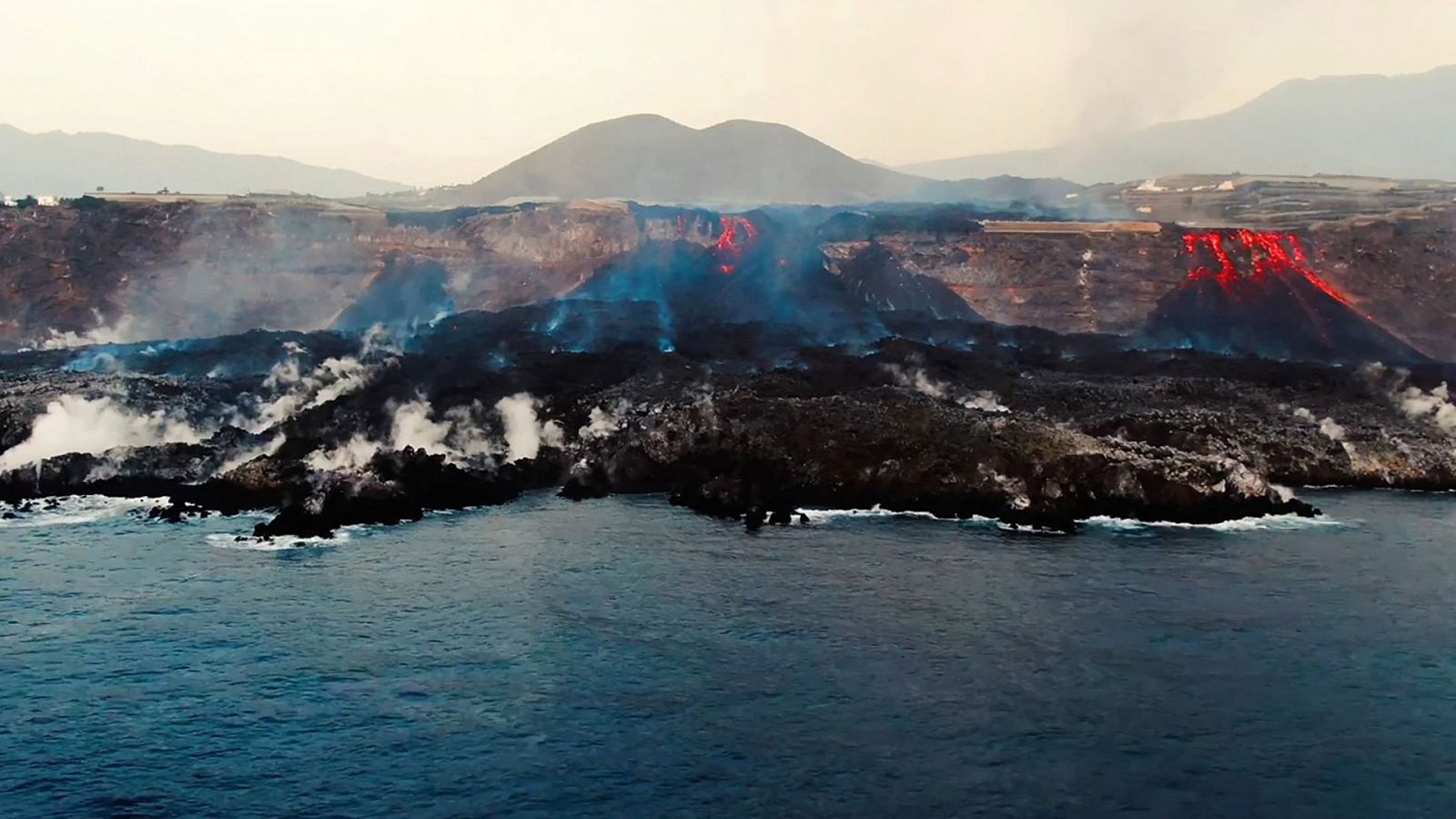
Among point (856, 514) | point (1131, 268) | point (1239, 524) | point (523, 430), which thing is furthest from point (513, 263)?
point (1239, 524)

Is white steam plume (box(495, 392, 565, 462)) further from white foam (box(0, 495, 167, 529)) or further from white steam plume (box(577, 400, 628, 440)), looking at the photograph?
white foam (box(0, 495, 167, 529))

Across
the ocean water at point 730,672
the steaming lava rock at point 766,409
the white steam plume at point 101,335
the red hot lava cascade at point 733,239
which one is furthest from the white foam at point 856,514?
A: the white steam plume at point 101,335

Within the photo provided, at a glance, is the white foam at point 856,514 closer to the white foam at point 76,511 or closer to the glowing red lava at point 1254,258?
the white foam at point 76,511

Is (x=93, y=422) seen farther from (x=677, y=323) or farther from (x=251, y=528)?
(x=677, y=323)

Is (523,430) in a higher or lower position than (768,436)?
lower

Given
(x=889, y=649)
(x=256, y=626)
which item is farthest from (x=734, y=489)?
(x=256, y=626)

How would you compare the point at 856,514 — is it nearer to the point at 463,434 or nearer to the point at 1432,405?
the point at 463,434
